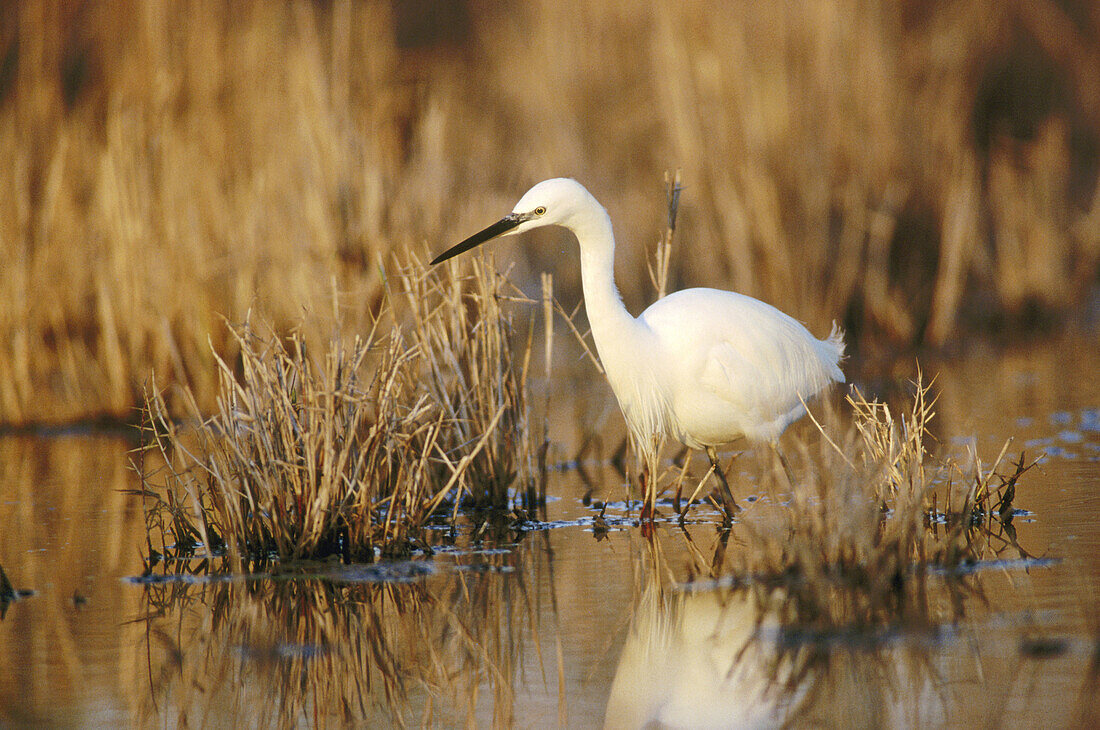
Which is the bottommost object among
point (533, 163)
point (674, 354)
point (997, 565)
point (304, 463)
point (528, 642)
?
point (528, 642)

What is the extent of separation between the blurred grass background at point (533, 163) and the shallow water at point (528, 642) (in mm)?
2408

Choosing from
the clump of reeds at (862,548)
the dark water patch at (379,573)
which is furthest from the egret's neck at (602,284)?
the dark water patch at (379,573)

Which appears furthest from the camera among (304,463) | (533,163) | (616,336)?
(533,163)

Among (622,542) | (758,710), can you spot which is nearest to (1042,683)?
(758,710)

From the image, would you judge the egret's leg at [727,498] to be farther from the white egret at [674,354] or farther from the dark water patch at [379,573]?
the dark water patch at [379,573]

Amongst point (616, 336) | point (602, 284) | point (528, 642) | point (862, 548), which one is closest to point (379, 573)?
point (528, 642)

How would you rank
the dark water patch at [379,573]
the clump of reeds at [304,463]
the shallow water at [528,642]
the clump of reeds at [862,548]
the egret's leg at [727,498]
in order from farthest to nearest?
the egret's leg at [727,498] → the clump of reeds at [304,463] → the dark water patch at [379,573] → the clump of reeds at [862,548] → the shallow water at [528,642]

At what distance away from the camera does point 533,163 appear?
1145 cm

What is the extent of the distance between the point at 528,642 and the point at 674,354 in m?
1.95

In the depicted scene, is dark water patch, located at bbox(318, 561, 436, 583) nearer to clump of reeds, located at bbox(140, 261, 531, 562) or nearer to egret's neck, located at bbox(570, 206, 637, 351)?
clump of reeds, located at bbox(140, 261, 531, 562)

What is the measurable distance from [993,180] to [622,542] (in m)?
6.86

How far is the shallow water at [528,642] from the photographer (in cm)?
338

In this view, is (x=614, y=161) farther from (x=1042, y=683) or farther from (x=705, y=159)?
(x=1042, y=683)

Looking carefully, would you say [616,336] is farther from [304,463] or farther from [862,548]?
[862,548]
